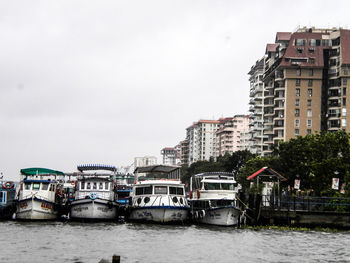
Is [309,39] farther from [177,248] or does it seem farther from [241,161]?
[177,248]

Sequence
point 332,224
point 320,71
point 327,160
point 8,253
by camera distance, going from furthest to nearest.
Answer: point 320,71 → point 327,160 → point 332,224 → point 8,253

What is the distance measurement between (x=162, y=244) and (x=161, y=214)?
1232 centimetres

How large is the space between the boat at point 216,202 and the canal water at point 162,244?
1.33 metres

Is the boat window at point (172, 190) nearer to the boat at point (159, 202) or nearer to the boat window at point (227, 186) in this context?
the boat at point (159, 202)

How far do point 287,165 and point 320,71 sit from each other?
4739 centimetres

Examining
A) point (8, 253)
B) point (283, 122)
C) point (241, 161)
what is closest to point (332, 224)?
point (8, 253)

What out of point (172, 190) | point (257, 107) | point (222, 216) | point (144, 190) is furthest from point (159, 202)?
point (257, 107)

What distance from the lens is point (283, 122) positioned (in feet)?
401

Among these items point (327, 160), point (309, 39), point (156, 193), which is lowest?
point (156, 193)

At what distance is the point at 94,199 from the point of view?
162 ft

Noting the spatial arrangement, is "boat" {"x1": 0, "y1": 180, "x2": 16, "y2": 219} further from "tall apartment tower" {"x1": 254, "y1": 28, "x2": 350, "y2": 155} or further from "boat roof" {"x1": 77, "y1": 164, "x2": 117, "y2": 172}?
"tall apartment tower" {"x1": 254, "y1": 28, "x2": 350, "y2": 155}

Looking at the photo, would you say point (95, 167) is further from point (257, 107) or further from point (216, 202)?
point (257, 107)

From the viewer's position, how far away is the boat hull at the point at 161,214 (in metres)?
48.4

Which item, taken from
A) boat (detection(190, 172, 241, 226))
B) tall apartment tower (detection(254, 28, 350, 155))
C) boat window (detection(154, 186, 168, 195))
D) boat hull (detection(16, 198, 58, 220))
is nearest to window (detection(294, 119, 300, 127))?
tall apartment tower (detection(254, 28, 350, 155))
